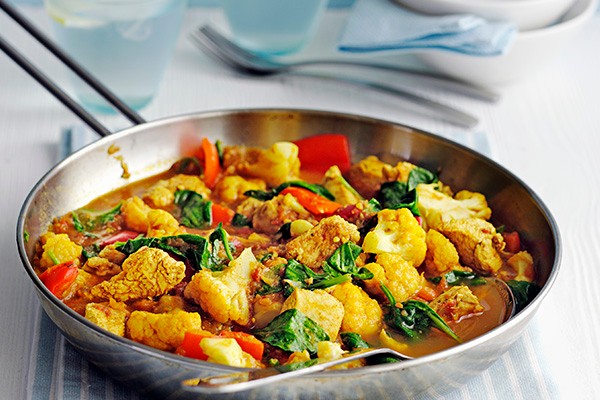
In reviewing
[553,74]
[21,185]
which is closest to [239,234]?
[21,185]

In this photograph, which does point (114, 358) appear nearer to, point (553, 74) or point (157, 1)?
point (157, 1)

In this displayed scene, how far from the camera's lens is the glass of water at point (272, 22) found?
15.2 ft

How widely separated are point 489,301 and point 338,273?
1.59ft

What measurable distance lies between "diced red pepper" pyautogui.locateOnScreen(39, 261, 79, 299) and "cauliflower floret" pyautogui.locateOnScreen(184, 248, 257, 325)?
1.21ft

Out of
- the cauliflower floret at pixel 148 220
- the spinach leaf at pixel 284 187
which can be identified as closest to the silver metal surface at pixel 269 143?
the cauliflower floret at pixel 148 220

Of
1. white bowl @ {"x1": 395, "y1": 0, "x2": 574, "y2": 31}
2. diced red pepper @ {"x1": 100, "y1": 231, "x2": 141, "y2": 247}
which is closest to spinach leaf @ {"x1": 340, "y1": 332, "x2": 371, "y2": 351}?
diced red pepper @ {"x1": 100, "y1": 231, "x2": 141, "y2": 247}

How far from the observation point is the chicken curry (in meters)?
2.54

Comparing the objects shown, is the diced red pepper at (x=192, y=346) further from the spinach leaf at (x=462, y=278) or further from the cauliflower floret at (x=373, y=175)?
the cauliflower floret at (x=373, y=175)

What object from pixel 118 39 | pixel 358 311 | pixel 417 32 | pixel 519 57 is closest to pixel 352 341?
pixel 358 311

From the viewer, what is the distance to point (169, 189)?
3373 mm

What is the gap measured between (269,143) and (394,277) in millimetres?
1090

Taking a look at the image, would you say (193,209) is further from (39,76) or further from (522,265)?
(522,265)

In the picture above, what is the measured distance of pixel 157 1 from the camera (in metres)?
4.02

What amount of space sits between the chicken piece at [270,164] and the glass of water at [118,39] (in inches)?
32.2
